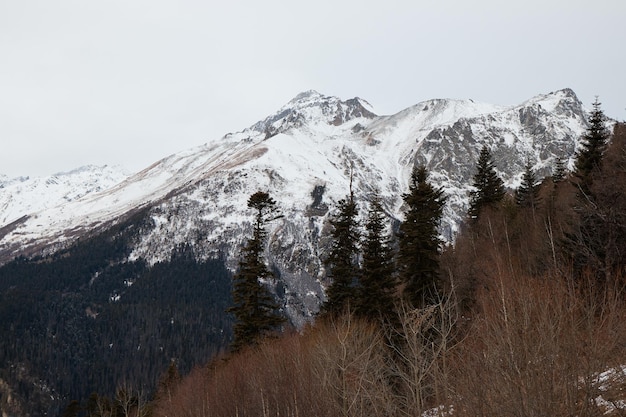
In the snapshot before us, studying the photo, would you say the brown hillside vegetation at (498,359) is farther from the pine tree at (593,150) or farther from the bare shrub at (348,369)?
the pine tree at (593,150)

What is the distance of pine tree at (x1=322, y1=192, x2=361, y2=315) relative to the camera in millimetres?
29422

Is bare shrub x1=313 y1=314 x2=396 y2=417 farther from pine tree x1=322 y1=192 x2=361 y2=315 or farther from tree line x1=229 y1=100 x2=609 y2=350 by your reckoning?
pine tree x1=322 y1=192 x2=361 y2=315

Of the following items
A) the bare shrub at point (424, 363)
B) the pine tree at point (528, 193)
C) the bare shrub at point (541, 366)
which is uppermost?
the bare shrub at point (541, 366)

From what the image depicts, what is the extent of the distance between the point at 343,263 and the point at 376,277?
279cm

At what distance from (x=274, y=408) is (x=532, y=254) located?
62.0 feet

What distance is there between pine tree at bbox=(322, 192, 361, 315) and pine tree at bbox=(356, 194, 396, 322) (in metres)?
1.01

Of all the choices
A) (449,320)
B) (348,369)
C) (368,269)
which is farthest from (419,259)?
(449,320)

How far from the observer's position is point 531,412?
758cm

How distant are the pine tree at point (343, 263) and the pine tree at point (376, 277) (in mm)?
1015

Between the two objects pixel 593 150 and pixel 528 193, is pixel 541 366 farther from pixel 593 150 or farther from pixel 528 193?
pixel 528 193

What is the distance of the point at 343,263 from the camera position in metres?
30.2

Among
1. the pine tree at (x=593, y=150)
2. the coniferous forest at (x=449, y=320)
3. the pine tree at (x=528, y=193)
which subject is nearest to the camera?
the coniferous forest at (x=449, y=320)

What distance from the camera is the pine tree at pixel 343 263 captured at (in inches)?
1158

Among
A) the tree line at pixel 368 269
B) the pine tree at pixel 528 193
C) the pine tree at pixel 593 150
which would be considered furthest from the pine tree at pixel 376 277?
the pine tree at pixel 528 193
